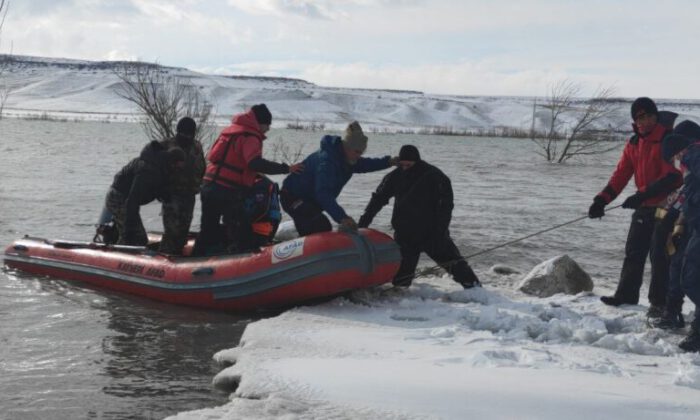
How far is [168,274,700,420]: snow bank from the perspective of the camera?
3.97 metres

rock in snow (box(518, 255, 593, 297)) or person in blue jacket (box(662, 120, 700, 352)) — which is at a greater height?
person in blue jacket (box(662, 120, 700, 352))

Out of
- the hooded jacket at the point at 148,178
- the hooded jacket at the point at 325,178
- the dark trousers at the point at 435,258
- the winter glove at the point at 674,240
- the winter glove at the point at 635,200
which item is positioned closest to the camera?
the winter glove at the point at 674,240

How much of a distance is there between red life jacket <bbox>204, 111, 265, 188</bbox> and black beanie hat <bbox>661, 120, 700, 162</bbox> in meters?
3.32

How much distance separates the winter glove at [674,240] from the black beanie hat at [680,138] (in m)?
0.51

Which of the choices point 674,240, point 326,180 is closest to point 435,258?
point 326,180

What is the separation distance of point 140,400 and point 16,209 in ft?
33.3

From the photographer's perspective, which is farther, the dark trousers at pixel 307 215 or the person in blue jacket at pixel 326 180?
the dark trousers at pixel 307 215

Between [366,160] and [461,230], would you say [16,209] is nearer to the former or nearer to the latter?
[461,230]

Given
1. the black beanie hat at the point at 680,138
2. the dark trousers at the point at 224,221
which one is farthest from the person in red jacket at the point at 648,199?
the dark trousers at the point at 224,221

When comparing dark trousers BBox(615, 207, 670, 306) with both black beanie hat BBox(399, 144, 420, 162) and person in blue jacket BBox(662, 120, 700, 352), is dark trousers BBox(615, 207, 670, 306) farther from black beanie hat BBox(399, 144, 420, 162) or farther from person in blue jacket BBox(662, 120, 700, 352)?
black beanie hat BBox(399, 144, 420, 162)

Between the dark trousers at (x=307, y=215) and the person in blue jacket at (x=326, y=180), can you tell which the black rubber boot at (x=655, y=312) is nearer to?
the person in blue jacket at (x=326, y=180)

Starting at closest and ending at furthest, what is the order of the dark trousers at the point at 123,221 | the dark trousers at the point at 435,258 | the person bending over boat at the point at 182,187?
1. the dark trousers at the point at 435,258
2. the person bending over boat at the point at 182,187
3. the dark trousers at the point at 123,221

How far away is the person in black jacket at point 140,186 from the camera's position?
24.5ft

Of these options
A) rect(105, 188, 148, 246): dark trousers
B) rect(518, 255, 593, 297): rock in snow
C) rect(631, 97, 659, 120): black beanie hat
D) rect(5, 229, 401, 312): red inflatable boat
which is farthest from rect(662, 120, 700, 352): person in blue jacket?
rect(105, 188, 148, 246): dark trousers
